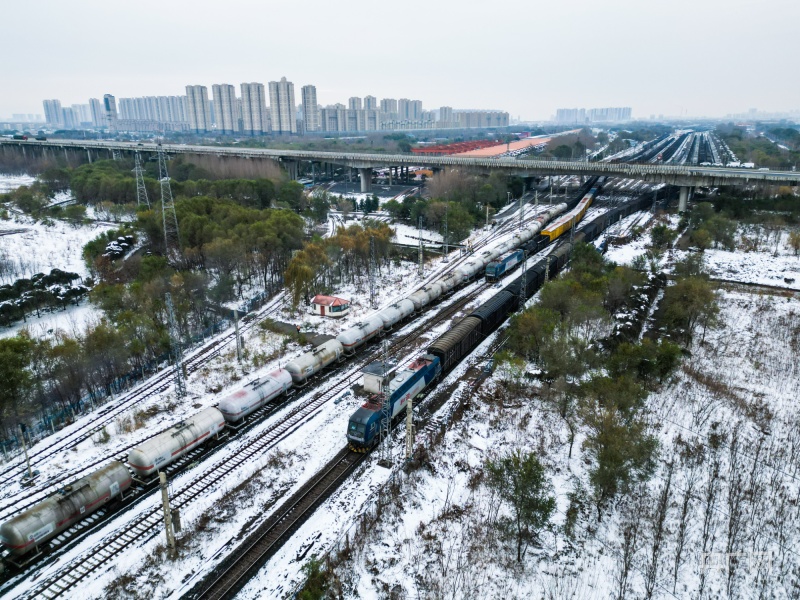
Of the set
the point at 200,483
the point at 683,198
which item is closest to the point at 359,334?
the point at 200,483

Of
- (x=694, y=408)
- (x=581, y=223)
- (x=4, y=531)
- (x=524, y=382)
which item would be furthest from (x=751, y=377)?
(x=581, y=223)

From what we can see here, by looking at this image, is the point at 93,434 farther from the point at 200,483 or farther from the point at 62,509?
the point at 200,483

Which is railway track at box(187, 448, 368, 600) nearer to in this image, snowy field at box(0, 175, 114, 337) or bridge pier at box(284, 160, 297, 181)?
snowy field at box(0, 175, 114, 337)

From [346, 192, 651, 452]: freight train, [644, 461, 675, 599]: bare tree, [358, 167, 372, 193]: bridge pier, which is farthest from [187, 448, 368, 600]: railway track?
[358, 167, 372, 193]: bridge pier

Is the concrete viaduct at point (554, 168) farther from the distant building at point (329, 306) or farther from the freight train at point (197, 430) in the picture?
the distant building at point (329, 306)

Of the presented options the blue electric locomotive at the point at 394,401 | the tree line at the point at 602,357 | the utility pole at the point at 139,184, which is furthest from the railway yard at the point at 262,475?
the utility pole at the point at 139,184
